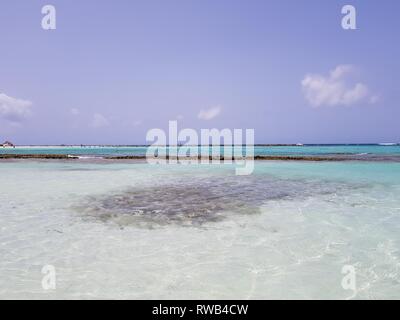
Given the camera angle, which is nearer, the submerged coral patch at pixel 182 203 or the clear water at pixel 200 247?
the clear water at pixel 200 247

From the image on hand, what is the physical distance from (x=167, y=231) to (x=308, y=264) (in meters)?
3.30

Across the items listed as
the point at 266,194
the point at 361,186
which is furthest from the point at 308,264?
the point at 361,186

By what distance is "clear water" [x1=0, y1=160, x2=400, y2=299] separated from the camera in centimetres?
461

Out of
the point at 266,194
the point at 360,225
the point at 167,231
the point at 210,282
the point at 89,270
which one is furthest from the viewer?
the point at 266,194

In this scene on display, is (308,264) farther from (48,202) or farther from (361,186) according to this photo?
(361,186)

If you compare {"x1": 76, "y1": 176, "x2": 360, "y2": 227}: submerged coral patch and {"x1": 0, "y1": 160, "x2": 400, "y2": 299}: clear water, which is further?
{"x1": 76, "y1": 176, "x2": 360, "y2": 227}: submerged coral patch

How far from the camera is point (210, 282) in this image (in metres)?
4.77

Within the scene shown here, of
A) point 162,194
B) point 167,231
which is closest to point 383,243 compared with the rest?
point 167,231

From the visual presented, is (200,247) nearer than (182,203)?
Yes

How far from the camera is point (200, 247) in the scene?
20.8ft

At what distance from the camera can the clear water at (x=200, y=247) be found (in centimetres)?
461
